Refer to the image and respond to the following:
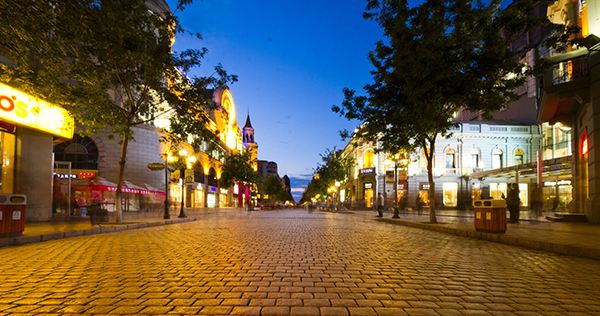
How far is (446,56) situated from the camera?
16.2 metres

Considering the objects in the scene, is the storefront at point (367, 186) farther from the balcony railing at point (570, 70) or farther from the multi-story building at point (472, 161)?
the balcony railing at point (570, 70)

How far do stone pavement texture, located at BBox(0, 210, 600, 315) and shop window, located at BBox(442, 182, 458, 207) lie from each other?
39491 mm

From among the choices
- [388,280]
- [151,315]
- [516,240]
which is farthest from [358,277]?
[516,240]

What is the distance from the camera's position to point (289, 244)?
10.1m

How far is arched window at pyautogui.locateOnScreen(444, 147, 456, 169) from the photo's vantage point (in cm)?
4678

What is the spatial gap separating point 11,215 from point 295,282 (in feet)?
29.8

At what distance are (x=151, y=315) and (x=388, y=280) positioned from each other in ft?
10.5

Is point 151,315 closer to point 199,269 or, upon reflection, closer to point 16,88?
point 199,269

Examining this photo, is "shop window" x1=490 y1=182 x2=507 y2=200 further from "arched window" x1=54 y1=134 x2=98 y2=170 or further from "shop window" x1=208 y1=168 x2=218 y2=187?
"arched window" x1=54 y1=134 x2=98 y2=170

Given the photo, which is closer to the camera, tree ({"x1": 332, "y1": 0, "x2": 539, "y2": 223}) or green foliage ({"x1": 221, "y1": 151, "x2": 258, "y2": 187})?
tree ({"x1": 332, "y1": 0, "x2": 539, "y2": 223})

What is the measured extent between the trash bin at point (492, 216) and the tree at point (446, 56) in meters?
4.68

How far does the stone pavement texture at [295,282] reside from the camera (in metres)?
4.16

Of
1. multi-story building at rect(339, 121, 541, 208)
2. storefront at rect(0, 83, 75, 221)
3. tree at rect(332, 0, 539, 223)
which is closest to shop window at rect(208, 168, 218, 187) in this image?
multi-story building at rect(339, 121, 541, 208)

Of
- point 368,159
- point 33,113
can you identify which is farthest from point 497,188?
point 33,113
